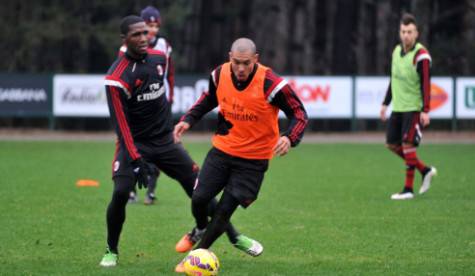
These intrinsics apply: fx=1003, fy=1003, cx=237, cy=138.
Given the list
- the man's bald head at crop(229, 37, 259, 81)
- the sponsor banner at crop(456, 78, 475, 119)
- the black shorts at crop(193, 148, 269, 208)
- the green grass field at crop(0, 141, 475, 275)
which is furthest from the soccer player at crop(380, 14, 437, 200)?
the sponsor banner at crop(456, 78, 475, 119)

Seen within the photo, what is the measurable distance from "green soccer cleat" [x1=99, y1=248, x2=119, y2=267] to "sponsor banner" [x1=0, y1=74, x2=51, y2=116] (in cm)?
2022

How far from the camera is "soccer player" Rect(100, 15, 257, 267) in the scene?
8.80 m

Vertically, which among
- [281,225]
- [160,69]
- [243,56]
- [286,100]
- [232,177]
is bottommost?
[281,225]

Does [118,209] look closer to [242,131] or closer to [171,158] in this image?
[171,158]

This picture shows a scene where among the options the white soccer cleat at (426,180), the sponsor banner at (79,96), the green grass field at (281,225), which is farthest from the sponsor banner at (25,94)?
the white soccer cleat at (426,180)

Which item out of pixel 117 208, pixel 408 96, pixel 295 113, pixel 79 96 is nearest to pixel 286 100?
pixel 295 113

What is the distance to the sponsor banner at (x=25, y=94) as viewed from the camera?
28500mm

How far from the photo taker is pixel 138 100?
9055 mm

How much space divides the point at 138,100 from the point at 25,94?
20.4 m

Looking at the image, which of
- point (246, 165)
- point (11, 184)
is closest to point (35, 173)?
point (11, 184)

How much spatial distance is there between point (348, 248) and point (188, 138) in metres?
19.8

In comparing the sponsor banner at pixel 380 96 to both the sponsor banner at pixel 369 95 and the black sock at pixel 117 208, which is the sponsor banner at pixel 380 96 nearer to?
the sponsor banner at pixel 369 95

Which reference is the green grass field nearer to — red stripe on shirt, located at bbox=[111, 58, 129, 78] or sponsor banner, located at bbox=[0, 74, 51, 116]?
red stripe on shirt, located at bbox=[111, 58, 129, 78]

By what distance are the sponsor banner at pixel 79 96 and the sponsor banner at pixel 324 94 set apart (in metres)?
5.37
